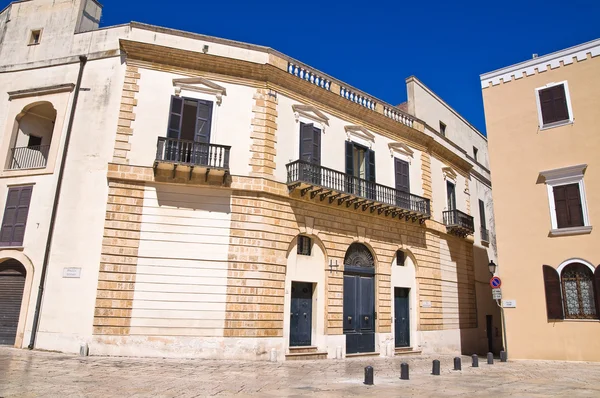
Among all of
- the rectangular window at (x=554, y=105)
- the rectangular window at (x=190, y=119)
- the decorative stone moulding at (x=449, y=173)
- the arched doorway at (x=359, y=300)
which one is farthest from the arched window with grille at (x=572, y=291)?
the rectangular window at (x=190, y=119)

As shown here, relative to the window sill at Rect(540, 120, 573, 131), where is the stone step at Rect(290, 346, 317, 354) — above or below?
below

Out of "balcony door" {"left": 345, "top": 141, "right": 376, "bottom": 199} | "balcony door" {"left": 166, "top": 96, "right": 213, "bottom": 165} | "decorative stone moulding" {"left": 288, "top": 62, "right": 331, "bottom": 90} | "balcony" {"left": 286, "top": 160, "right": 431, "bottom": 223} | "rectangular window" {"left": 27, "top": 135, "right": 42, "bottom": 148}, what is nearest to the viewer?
"balcony door" {"left": 166, "top": 96, "right": 213, "bottom": 165}

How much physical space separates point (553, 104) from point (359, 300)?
10.8 meters

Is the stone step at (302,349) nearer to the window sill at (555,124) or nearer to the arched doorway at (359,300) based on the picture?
the arched doorway at (359,300)

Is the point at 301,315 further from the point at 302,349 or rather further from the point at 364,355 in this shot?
the point at 364,355

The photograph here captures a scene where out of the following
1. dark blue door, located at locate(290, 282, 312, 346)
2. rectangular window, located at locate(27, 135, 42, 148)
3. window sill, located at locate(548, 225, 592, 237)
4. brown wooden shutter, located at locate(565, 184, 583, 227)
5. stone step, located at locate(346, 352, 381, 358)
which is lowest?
stone step, located at locate(346, 352, 381, 358)

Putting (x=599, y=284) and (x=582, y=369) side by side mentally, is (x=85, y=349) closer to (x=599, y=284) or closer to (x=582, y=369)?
(x=582, y=369)

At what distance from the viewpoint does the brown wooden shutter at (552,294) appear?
50.3 feet

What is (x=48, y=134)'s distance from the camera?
17781 mm

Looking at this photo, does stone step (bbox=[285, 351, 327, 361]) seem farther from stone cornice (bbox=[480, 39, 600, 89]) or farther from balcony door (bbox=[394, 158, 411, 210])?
stone cornice (bbox=[480, 39, 600, 89])

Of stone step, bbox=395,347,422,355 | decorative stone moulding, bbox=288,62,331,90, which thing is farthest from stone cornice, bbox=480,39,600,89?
stone step, bbox=395,347,422,355

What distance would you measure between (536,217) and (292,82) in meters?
10.7

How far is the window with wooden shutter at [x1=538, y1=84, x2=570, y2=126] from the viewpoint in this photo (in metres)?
16.6

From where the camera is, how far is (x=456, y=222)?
2277cm
